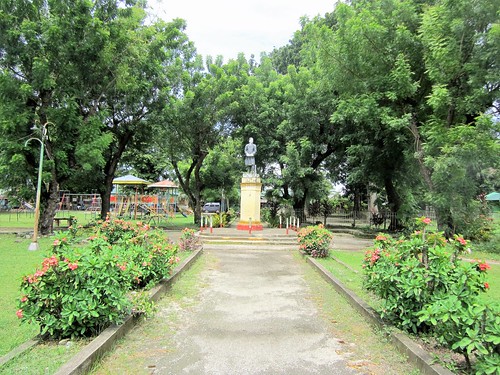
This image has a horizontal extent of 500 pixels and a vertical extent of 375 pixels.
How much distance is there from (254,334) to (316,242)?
656cm

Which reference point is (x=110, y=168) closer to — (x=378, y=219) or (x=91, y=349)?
(x=378, y=219)

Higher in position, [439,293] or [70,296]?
[439,293]

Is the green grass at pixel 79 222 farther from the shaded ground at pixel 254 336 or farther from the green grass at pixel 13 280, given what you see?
the shaded ground at pixel 254 336

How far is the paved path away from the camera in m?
3.78

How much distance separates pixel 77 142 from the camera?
15734 mm

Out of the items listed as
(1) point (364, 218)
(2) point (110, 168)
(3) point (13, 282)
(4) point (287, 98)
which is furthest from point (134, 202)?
(3) point (13, 282)

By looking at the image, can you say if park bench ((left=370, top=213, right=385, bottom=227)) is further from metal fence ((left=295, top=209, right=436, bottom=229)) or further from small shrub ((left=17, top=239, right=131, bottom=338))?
small shrub ((left=17, top=239, right=131, bottom=338))

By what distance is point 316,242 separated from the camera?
10992mm

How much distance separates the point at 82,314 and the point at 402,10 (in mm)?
16660

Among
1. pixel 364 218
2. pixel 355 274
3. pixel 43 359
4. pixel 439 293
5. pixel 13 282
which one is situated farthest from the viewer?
pixel 364 218

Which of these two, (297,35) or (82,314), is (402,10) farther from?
(82,314)

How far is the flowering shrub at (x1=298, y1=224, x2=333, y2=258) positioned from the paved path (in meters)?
2.83

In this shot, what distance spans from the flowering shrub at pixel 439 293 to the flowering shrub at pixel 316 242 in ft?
17.8

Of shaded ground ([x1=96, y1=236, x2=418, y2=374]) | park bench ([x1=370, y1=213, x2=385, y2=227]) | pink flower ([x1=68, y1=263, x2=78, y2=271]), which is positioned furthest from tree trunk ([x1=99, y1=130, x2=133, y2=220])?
pink flower ([x1=68, y1=263, x2=78, y2=271])
